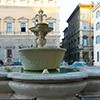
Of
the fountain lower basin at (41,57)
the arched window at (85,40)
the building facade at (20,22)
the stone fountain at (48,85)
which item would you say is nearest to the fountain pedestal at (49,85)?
the stone fountain at (48,85)

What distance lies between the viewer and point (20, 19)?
43000 millimetres

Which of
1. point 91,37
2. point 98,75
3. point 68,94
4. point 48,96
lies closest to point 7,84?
point 48,96

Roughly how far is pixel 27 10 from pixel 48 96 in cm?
3804

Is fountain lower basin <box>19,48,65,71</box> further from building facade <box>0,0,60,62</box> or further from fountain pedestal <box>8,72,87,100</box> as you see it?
building facade <box>0,0,60,62</box>

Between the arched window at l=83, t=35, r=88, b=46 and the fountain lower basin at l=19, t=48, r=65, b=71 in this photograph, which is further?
the arched window at l=83, t=35, r=88, b=46

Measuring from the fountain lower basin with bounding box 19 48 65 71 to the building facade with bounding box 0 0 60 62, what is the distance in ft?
111

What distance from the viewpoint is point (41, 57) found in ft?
25.6

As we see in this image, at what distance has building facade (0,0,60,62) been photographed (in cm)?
4197

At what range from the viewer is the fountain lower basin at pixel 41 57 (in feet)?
25.2

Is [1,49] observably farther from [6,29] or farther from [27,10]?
[27,10]

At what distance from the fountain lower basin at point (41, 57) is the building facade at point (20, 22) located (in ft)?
111

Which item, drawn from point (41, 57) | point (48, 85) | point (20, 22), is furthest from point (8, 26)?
point (48, 85)

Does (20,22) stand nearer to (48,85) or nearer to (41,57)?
(41,57)

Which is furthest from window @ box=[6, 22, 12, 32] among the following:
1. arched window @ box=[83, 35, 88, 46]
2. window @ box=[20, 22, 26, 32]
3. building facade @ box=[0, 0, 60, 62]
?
arched window @ box=[83, 35, 88, 46]
